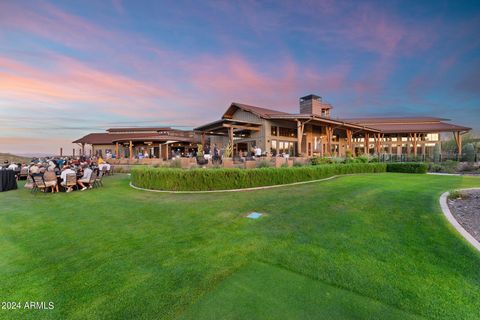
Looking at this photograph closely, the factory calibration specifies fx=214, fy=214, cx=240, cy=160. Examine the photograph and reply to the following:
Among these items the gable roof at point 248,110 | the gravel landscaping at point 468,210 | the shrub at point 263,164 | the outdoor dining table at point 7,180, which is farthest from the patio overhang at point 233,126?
the gravel landscaping at point 468,210

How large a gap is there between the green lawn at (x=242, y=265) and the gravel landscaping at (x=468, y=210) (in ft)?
1.33

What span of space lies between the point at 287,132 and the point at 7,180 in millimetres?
21046

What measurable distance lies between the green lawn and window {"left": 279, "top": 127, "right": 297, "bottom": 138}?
1628 centimetres

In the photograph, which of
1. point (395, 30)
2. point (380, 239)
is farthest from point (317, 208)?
point (395, 30)

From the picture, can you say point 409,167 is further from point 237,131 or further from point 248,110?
point 237,131

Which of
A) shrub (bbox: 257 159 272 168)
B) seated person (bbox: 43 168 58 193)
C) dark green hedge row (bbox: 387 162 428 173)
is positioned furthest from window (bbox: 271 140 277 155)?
seated person (bbox: 43 168 58 193)

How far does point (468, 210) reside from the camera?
19.6 ft

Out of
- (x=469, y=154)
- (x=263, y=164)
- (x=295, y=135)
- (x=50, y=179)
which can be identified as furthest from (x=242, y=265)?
(x=469, y=154)

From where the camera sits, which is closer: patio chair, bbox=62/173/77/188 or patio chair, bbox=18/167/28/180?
patio chair, bbox=62/173/77/188

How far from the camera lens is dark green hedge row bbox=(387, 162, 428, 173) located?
56.0 ft

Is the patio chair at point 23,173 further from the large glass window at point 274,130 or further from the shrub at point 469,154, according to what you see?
the shrub at point 469,154

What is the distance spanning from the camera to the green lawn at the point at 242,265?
235 centimetres

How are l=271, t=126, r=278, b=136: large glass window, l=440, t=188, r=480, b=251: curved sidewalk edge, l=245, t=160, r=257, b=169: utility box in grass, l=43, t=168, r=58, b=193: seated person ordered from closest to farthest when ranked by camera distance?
l=440, t=188, r=480, b=251: curved sidewalk edge → l=43, t=168, r=58, b=193: seated person → l=245, t=160, r=257, b=169: utility box in grass → l=271, t=126, r=278, b=136: large glass window

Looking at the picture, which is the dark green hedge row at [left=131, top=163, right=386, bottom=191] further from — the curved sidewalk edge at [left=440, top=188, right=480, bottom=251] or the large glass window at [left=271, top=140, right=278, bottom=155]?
the large glass window at [left=271, top=140, right=278, bottom=155]
